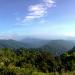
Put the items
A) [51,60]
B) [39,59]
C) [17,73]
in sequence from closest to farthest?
[17,73]
[51,60]
[39,59]

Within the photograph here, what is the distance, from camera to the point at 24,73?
11.7 meters

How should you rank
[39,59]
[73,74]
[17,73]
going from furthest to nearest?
1. [39,59]
2. [73,74]
3. [17,73]

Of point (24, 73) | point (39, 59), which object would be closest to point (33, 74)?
point (24, 73)

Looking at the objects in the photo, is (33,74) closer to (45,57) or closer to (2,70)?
(2,70)

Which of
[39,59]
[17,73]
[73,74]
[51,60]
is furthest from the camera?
[39,59]

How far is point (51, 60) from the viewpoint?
21.8 metres

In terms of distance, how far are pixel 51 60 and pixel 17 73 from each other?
35.0 feet

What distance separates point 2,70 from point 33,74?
1.96 m

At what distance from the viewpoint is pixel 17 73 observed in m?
11.5

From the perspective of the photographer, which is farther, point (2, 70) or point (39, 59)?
point (39, 59)

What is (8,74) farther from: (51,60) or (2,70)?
(51,60)

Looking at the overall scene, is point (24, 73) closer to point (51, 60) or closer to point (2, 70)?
point (2, 70)

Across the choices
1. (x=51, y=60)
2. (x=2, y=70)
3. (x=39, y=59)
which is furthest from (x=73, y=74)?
(x=39, y=59)

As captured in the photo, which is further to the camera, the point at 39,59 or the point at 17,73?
the point at 39,59
